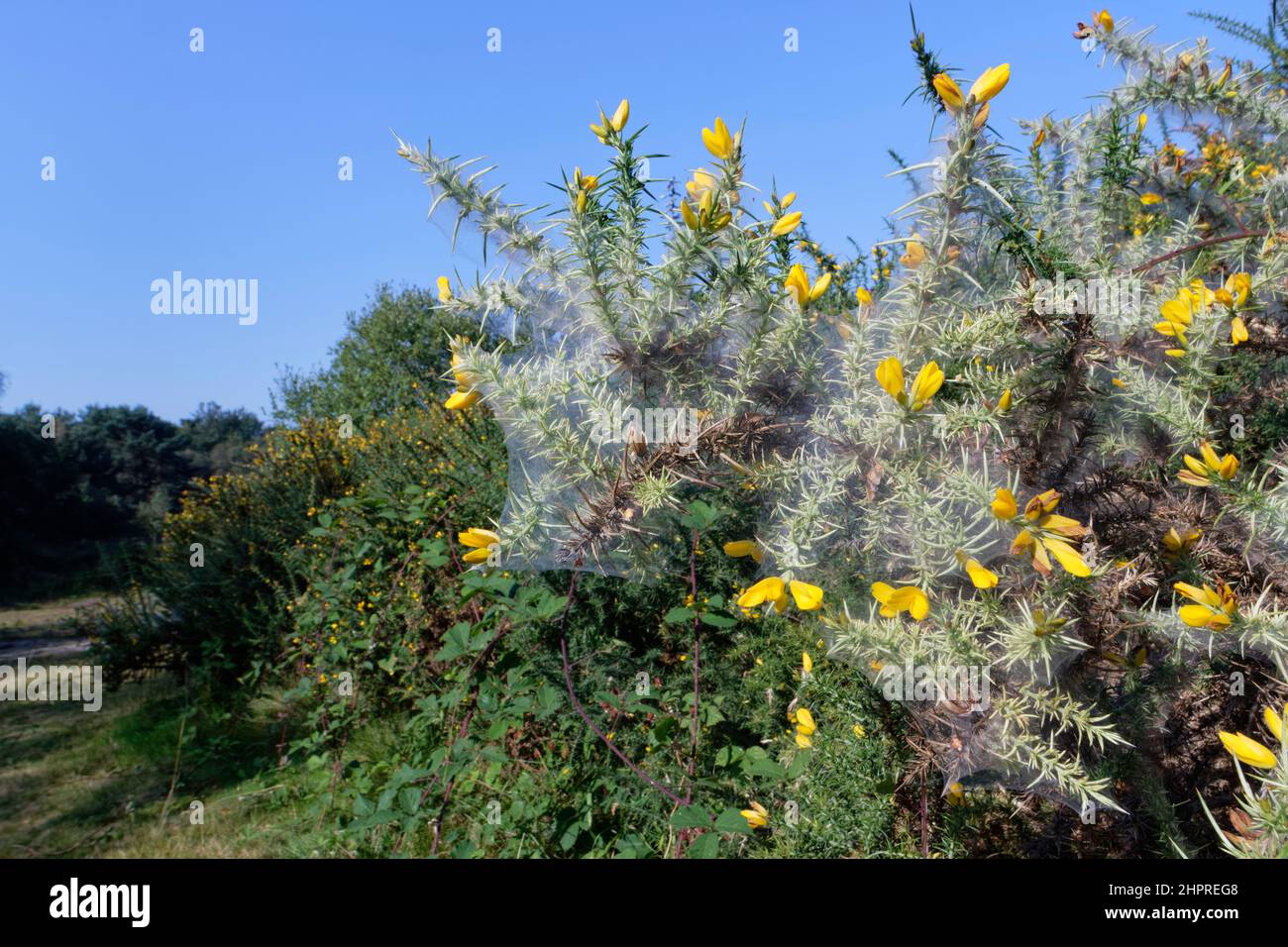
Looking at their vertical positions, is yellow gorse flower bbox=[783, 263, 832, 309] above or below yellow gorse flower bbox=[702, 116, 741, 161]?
below

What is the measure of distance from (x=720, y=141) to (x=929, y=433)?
0.64 metres

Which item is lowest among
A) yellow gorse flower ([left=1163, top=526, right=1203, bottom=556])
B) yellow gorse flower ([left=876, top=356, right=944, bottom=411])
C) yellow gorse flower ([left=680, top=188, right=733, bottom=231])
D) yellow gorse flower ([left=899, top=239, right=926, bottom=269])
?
yellow gorse flower ([left=1163, top=526, right=1203, bottom=556])

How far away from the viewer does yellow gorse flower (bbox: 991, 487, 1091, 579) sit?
3.88 feet

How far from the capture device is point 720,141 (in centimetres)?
132

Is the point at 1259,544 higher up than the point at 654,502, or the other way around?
the point at 654,502

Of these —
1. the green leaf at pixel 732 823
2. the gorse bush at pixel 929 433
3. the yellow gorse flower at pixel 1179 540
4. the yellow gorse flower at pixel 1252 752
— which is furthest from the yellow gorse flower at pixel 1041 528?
the green leaf at pixel 732 823

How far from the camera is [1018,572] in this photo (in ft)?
4.55

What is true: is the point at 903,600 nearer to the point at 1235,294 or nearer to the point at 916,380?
the point at 916,380

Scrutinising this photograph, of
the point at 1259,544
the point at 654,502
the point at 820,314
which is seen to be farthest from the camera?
the point at 1259,544

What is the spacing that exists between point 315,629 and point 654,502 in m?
3.49

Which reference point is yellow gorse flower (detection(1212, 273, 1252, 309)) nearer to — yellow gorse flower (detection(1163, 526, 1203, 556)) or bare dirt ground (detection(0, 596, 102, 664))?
yellow gorse flower (detection(1163, 526, 1203, 556))

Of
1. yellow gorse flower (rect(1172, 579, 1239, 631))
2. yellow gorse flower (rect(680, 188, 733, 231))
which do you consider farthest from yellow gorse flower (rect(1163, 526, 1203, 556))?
yellow gorse flower (rect(680, 188, 733, 231))
